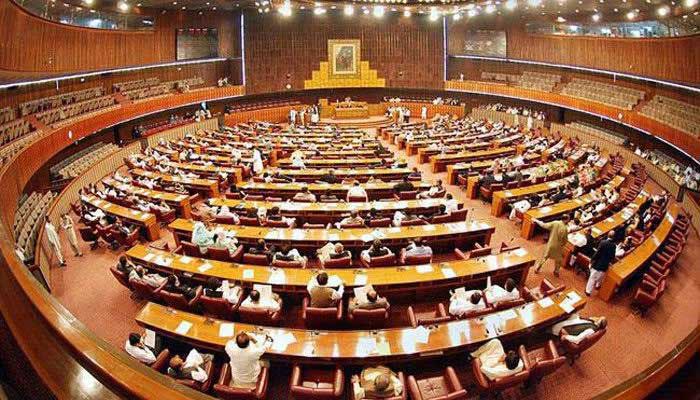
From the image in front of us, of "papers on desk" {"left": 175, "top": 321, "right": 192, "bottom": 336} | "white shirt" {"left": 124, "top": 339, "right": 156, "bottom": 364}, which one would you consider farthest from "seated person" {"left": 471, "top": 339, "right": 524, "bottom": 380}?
"white shirt" {"left": 124, "top": 339, "right": 156, "bottom": 364}

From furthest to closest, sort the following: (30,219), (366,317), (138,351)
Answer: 1. (30,219)
2. (366,317)
3. (138,351)

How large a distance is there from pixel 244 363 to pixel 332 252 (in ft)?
11.9

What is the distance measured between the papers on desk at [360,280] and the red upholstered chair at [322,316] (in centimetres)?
60

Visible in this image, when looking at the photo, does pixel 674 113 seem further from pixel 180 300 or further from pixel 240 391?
pixel 240 391

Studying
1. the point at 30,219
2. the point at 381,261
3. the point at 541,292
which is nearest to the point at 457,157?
the point at 381,261

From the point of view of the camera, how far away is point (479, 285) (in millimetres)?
8484

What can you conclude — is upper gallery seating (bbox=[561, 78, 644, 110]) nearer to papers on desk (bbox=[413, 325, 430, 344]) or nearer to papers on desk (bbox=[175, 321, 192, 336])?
papers on desk (bbox=[413, 325, 430, 344])

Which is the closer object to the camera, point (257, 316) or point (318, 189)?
point (257, 316)

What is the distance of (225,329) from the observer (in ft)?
21.1

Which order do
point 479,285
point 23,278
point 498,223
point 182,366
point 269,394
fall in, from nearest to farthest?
point 23,278 → point 182,366 → point 269,394 → point 479,285 → point 498,223

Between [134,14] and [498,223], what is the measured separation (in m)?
22.3

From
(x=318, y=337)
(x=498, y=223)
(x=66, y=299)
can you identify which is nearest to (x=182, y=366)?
(x=318, y=337)

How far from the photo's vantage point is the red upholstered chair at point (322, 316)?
6.96 m

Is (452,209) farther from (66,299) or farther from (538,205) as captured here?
(66,299)
